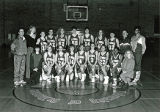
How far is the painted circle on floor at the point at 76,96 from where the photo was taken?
4.87m

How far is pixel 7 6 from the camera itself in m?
16.9

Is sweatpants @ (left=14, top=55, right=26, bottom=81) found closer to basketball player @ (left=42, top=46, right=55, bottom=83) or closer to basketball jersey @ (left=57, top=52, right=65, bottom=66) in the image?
basketball player @ (left=42, top=46, right=55, bottom=83)

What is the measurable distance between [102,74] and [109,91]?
1444mm

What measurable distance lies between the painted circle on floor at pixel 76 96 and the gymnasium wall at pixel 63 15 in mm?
10355

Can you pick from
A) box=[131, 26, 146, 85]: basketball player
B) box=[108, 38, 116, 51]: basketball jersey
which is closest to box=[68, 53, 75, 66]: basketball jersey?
box=[108, 38, 116, 51]: basketball jersey

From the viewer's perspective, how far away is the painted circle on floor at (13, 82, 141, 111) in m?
4.87

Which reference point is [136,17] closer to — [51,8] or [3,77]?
[51,8]

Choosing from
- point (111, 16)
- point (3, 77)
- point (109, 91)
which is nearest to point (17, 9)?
point (111, 16)

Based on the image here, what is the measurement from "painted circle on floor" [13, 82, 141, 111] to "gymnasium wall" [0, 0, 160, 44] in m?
10.4

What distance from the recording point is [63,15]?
1662 cm

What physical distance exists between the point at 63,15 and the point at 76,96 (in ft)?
38.3

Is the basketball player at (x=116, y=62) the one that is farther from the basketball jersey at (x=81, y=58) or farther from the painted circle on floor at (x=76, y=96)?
the basketball jersey at (x=81, y=58)

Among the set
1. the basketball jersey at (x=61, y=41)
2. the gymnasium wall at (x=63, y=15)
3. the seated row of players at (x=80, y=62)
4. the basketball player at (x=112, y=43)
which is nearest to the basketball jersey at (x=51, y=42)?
the basketball jersey at (x=61, y=41)

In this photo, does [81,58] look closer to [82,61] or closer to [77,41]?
[82,61]
